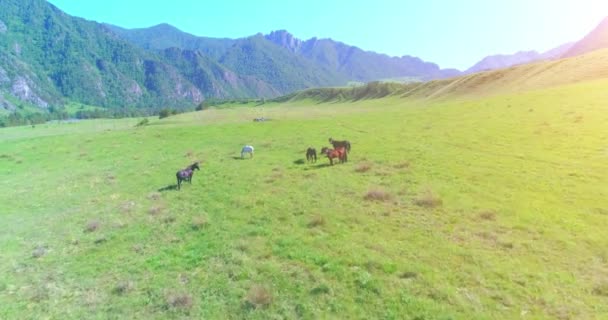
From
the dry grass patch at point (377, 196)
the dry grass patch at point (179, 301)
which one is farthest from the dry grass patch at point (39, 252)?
the dry grass patch at point (377, 196)

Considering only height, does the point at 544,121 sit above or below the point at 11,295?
above

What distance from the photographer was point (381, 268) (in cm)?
1270

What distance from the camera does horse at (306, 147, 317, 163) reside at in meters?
31.6

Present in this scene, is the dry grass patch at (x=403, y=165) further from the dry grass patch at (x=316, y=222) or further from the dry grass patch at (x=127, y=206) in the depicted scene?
the dry grass patch at (x=127, y=206)

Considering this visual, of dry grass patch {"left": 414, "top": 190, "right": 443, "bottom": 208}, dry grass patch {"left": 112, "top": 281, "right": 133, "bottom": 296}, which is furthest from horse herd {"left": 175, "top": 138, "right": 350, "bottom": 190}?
dry grass patch {"left": 112, "top": 281, "right": 133, "bottom": 296}

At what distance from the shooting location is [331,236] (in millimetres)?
15656

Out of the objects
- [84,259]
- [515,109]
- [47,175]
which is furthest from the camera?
[515,109]

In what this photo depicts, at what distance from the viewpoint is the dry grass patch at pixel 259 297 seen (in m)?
11.3

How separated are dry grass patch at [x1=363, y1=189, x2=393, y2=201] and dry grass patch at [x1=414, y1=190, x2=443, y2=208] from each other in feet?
4.89

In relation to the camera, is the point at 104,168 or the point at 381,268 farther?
the point at 104,168

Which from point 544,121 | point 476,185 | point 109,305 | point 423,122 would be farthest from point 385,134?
point 109,305

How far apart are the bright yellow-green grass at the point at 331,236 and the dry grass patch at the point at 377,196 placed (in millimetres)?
79

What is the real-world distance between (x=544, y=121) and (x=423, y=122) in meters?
14.9

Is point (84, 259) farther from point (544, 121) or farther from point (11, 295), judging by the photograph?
point (544, 121)
